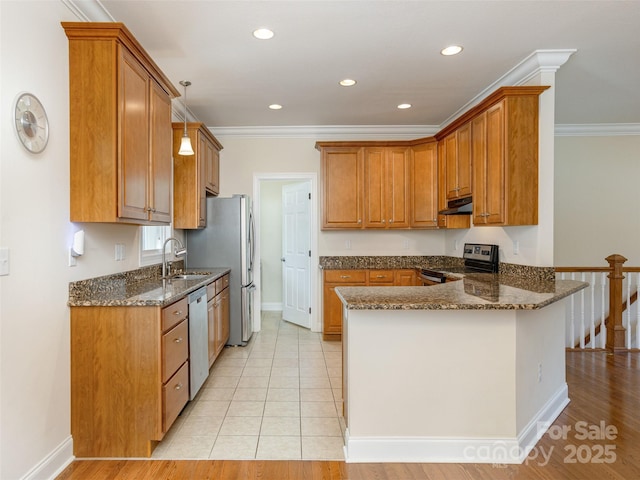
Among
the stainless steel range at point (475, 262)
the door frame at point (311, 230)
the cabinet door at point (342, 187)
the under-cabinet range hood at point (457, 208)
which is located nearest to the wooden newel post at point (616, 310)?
the stainless steel range at point (475, 262)

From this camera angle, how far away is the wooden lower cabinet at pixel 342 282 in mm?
4516

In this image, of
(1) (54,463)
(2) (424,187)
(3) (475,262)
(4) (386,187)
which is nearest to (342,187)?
(4) (386,187)

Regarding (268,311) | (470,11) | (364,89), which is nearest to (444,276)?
(364,89)

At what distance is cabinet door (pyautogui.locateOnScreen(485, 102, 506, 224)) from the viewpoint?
117 inches

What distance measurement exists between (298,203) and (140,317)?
3.37m

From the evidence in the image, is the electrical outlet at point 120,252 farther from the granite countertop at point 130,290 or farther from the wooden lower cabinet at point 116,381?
the wooden lower cabinet at point 116,381

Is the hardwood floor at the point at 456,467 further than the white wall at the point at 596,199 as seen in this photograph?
No

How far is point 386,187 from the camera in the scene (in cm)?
461

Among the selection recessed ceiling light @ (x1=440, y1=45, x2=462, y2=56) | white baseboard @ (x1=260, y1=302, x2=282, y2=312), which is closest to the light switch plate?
recessed ceiling light @ (x1=440, y1=45, x2=462, y2=56)

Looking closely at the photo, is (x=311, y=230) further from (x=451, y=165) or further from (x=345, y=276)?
(x=451, y=165)

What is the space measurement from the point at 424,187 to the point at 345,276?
4.91 ft

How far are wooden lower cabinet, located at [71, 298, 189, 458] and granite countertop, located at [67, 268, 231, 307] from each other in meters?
0.04

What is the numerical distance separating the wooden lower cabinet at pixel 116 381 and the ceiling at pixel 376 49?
6.32ft

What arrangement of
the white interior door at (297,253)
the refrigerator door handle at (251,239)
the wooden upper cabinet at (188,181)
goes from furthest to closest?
the white interior door at (297,253) → the refrigerator door handle at (251,239) → the wooden upper cabinet at (188,181)
